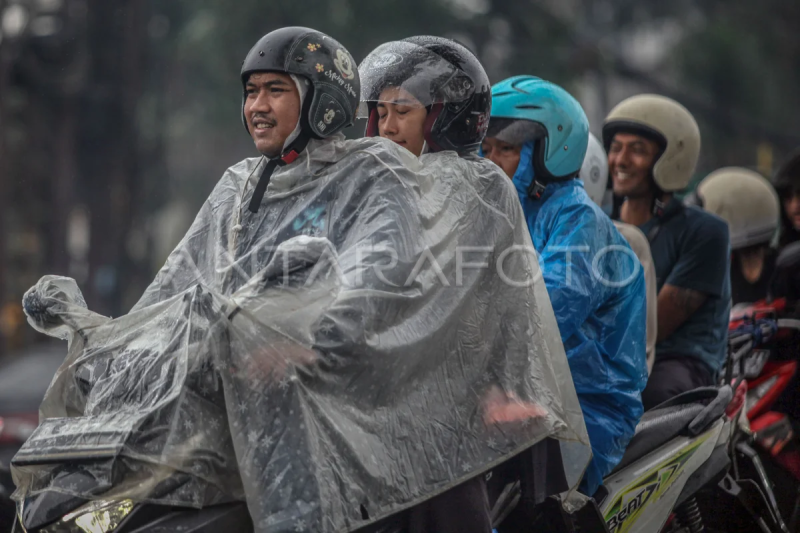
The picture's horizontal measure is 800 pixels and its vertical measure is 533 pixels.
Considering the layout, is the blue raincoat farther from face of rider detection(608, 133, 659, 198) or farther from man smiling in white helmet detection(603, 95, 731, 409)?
face of rider detection(608, 133, 659, 198)

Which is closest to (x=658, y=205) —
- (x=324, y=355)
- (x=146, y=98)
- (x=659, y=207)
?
(x=659, y=207)

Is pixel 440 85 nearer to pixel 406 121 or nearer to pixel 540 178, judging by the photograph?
pixel 406 121

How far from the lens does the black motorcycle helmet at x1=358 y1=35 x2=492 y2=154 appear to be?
3.84 meters

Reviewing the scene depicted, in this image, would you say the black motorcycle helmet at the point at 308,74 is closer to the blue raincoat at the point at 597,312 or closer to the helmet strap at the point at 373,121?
the helmet strap at the point at 373,121

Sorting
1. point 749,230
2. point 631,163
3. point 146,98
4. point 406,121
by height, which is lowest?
point 749,230

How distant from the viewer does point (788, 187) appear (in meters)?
7.58

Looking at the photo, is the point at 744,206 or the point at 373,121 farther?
the point at 744,206

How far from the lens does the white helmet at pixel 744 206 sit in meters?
6.96

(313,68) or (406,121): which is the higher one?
(313,68)

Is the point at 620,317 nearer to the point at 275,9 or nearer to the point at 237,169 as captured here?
the point at 237,169

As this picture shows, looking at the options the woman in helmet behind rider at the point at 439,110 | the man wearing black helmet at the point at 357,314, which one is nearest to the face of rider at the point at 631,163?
the woman in helmet behind rider at the point at 439,110

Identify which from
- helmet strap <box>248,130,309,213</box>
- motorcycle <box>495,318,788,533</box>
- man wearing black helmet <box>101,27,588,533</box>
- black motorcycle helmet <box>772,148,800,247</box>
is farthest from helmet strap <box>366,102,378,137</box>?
black motorcycle helmet <box>772,148,800,247</box>

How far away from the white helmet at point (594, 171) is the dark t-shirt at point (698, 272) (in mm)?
411

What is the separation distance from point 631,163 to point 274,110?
2.72 m
